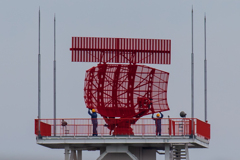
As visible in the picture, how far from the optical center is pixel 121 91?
8300cm

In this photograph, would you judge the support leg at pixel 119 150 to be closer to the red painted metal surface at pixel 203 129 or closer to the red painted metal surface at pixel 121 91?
the red painted metal surface at pixel 121 91

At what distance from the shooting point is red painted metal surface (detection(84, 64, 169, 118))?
271ft

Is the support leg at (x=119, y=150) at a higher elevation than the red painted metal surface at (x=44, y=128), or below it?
below

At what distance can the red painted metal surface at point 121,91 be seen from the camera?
271ft

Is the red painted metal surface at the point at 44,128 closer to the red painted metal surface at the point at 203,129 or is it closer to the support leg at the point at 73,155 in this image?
the support leg at the point at 73,155

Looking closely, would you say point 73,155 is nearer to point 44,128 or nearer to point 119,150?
point 44,128

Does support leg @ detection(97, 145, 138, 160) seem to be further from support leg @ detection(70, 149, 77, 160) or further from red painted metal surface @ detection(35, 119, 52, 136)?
red painted metal surface @ detection(35, 119, 52, 136)

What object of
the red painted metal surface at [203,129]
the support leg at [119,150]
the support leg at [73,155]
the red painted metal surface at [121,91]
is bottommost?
the support leg at [73,155]

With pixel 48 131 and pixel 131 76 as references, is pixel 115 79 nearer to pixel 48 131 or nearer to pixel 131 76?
pixel 131 76

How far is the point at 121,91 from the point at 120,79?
868 millimetres

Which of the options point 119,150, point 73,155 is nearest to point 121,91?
point 119,150

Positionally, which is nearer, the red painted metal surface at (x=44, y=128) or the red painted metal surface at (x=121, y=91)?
the red painted metal surface at (x=44, y=128)

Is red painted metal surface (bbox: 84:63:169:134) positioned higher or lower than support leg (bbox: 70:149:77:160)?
higher

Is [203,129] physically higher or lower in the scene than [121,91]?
lower
